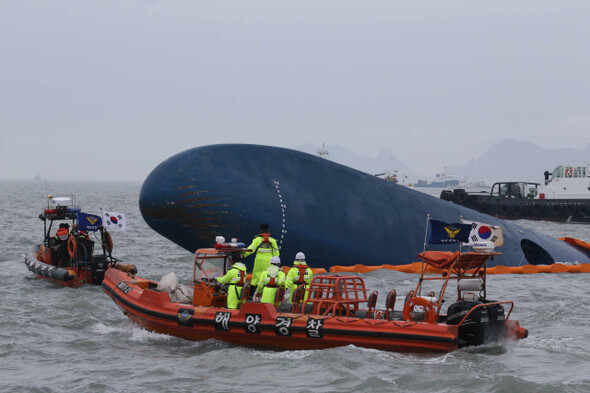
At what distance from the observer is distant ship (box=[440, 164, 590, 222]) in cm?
6153

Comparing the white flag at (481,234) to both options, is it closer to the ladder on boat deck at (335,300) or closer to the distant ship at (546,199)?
the ladder on boat deck at (335,300)

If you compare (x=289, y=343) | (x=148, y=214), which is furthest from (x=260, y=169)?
(x=289, y=343)

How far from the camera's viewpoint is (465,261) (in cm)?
1502

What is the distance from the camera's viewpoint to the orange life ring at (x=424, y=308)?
1454 cm

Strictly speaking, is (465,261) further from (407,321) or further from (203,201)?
(203,201)

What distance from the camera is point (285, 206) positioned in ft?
79.1

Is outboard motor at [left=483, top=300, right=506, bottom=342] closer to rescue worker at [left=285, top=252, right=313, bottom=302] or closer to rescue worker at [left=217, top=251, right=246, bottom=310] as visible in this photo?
rescue worker at [left=285, top=252, right=313, bottom=302]

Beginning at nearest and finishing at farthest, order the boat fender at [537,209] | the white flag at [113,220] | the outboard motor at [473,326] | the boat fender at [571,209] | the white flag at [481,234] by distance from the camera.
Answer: the outboard motor at [473,326] < the white flag at [481,234] < the white flag at [113,220] < the boat fender at [571,209] < the boat fender at [537,209]

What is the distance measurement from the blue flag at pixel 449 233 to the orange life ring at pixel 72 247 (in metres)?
12.9

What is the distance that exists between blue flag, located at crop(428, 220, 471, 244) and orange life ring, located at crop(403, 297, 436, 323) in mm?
1270

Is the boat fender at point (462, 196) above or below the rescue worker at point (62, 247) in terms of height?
above

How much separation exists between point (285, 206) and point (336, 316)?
9.54 meters

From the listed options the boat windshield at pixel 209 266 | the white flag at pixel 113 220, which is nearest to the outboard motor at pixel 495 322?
the boat windshield at pixel 209 266

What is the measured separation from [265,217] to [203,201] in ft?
6.55
